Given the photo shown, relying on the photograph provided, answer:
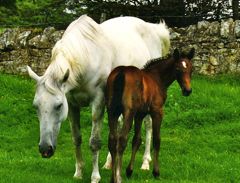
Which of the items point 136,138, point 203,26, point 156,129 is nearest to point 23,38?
point 203,26

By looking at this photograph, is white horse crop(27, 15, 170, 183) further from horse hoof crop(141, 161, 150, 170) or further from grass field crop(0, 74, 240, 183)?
grass field crop(0, 74, 240, 183)

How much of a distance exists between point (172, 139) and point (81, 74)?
484cm

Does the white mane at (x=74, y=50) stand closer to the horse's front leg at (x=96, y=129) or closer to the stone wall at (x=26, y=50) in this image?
the horse's front leg at (x=96, y=129)

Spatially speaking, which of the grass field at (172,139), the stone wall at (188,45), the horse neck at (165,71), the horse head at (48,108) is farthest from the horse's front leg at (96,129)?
the stone wall at (188,45)

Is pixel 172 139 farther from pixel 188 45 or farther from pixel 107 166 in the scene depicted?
pixel 188 45

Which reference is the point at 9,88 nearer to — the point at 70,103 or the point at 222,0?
the point at 70,103

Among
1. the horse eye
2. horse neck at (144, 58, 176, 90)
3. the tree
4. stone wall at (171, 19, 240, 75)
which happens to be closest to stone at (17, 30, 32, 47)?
stone wall at (171, 19, 240, 75)

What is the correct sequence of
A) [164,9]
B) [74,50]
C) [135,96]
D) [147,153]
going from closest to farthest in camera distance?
[135,96], [74,50], [147,153], [164,9]

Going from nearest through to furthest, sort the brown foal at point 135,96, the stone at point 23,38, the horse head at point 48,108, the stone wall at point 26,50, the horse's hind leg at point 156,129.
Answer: the horse head at point 48,108 < the brown foal at point 135,96 < the horse's hind leg at point 156,129 < the stone wall at point 26,50 < the stone at point 23,38

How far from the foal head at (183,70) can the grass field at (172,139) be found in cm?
140

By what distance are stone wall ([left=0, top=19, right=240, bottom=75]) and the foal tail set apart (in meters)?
9.13

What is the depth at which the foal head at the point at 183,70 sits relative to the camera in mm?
8586

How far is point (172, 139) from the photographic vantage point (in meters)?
12.2

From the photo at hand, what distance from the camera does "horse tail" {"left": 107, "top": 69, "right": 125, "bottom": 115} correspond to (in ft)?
24.9
